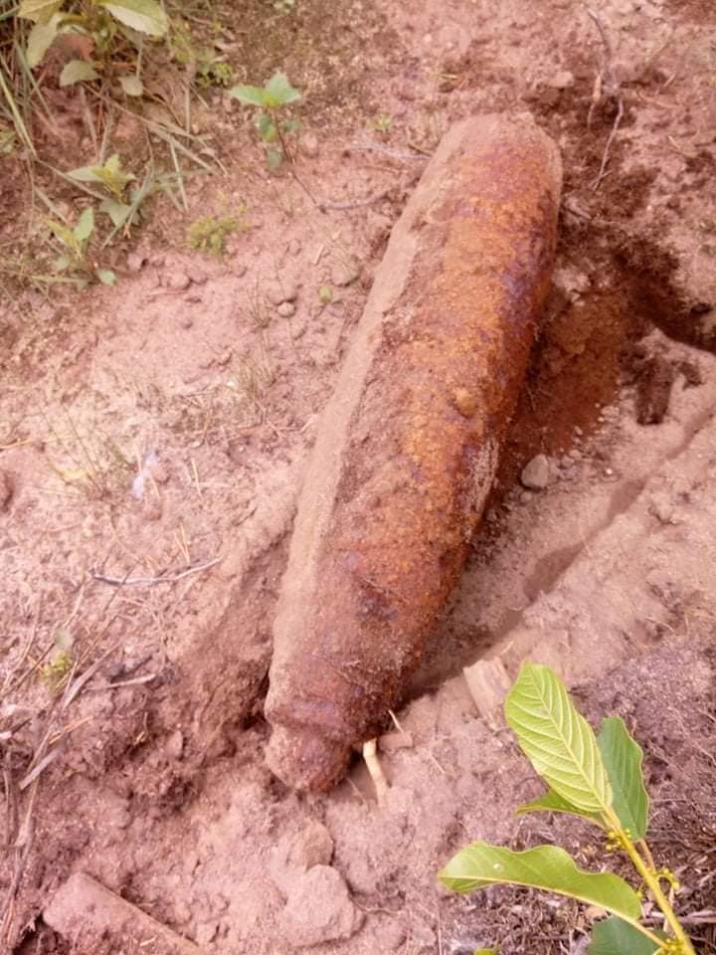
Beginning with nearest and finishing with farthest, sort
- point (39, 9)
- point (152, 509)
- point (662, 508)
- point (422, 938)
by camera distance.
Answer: point (422, 938), point (662, 508), point (152, 509), point (39, 9)

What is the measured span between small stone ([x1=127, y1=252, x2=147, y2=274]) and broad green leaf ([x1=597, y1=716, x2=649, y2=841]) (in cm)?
221

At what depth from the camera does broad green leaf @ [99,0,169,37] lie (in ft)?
8.77

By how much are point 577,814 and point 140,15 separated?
2660 millimetres

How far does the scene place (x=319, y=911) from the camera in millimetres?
1863

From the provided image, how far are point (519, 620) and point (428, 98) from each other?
195 centimetres

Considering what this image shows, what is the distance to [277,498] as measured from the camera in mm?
2434

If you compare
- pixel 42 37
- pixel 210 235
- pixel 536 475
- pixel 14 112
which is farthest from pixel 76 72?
pixel 536 475

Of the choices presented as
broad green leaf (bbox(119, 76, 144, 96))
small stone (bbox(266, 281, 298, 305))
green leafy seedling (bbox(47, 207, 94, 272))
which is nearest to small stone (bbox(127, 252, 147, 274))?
green leafy seedling (bbox(47, 207, 94, 272))

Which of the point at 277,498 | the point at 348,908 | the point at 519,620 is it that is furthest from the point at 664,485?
the point at 348,908

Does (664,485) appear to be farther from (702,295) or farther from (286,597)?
(286,597)

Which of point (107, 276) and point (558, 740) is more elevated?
point (558, 740)

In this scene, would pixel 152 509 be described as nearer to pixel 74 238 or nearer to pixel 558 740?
pixel 74 238

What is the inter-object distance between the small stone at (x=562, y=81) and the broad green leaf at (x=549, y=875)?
106 inches

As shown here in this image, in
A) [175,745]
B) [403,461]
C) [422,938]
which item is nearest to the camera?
[422,938]
